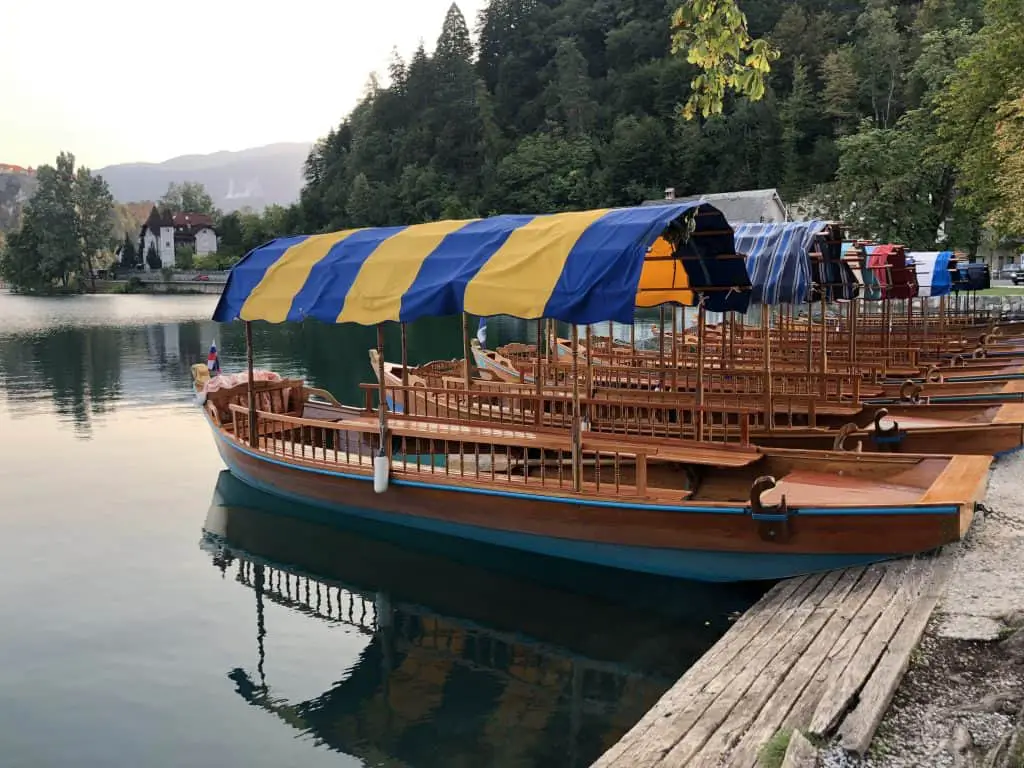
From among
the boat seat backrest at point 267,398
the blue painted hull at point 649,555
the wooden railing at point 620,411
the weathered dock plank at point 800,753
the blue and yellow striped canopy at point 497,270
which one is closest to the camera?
the weathered dock plank at point 800,753

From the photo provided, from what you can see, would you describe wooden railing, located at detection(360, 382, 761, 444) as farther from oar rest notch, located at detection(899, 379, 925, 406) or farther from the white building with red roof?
the white building with red roof

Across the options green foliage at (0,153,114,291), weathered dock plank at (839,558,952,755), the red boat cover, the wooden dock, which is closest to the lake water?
the wooden dock

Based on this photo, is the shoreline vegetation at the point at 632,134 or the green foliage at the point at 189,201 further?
the green foliage at the point at 189,201

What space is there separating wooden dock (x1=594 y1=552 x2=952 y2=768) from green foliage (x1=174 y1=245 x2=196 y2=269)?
106 metres

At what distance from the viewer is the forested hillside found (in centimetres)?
3825

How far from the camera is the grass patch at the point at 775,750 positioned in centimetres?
430

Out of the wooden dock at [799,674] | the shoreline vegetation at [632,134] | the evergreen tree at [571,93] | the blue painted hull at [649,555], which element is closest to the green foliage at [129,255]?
the shoreline vegetation at [632,134]

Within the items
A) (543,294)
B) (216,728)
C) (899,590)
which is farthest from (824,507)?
(216,728)

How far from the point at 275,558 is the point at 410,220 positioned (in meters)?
77.6

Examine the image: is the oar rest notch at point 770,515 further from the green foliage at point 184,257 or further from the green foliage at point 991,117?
the green foliage at point 184,257

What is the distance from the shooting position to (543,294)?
8688mm

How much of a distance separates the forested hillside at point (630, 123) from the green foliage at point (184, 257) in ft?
57.8

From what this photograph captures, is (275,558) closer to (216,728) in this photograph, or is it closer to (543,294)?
(216,728)

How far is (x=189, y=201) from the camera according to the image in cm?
13362
